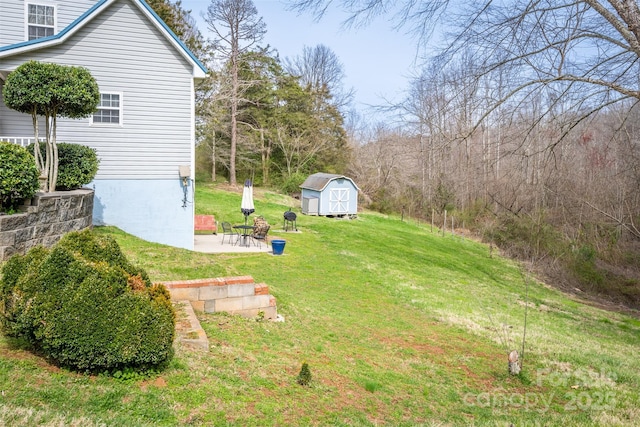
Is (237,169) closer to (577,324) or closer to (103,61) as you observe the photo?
(103,61)

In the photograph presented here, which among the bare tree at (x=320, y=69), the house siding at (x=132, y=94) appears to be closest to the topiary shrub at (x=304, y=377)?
the house siding at (x=132, y=94)

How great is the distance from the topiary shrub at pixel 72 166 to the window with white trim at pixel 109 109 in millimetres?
2157

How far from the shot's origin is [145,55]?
11836 millimetres

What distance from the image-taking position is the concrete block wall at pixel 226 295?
6172 mm

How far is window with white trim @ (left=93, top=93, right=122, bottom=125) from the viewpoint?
37.7 feet

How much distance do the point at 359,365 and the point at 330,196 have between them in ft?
66.7

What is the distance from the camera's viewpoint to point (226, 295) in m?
6.48

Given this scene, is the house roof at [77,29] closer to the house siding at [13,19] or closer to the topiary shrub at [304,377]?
the house siding at [13,19]

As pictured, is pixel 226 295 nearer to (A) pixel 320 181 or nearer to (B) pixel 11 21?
(B) pixel 11 21

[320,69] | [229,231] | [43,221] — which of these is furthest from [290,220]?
[320,69]

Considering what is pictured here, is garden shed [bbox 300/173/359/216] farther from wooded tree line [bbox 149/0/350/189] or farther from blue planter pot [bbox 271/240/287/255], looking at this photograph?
blue planter pot [bbox 271/240/287/255]

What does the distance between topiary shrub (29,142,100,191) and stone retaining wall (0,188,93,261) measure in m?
0.58

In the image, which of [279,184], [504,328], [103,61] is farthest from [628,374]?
[279,184]

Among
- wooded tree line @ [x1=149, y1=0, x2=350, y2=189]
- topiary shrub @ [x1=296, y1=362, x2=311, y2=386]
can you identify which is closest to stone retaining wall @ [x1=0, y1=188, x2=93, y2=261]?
topiary shrub @ [x1=296, y1=362, x2=311, y2=386]
